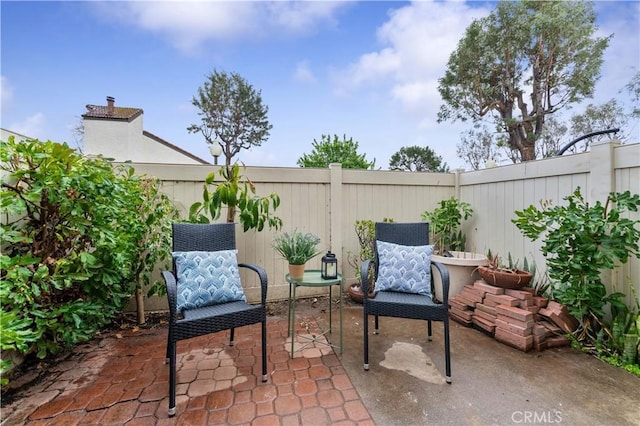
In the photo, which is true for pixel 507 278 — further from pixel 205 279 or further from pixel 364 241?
pixel 205 279

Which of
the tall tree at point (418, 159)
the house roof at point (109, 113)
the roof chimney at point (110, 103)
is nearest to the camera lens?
the house roof at point (109, 113)

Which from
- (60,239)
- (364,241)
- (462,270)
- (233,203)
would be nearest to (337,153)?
(364,241)

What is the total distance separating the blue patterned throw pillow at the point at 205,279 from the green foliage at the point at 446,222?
2.57 meters

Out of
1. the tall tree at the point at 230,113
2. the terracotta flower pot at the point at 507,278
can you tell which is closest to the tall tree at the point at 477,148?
the tall tree at the point at 230,113

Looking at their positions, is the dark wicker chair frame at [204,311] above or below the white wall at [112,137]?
below

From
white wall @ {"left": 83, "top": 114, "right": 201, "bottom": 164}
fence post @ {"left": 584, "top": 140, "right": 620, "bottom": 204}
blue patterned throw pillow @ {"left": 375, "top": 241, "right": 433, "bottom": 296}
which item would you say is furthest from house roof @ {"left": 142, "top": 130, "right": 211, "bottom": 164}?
fence post @ {"left": 584, "top": 140, "right": 620, "bottom": 204}

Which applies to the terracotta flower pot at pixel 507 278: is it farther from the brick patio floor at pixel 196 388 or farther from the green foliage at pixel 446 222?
the brick patio floor at pixel 196 388

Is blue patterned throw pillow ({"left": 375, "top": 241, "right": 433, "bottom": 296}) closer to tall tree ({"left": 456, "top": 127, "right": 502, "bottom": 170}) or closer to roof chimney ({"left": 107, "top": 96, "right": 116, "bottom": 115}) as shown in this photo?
roof chimney ({"left": 107, "top": 96, "right": 116, "bottom": 115})

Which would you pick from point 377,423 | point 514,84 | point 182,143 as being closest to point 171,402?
point 377,423

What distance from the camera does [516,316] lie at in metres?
2.30

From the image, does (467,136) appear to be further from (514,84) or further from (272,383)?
(272,383)

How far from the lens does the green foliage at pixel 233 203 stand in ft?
8.95

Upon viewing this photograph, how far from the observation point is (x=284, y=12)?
4.00m

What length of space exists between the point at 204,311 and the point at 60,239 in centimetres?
120
